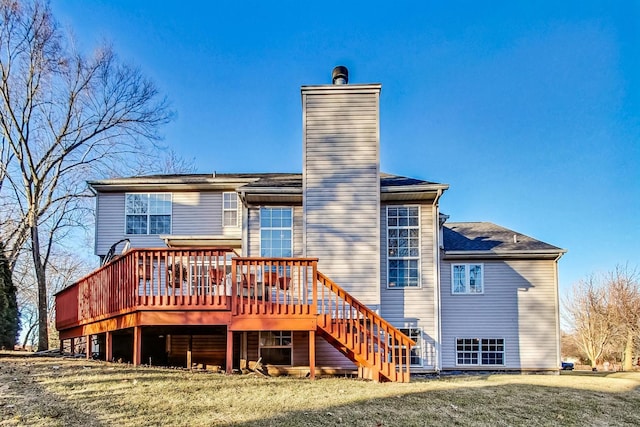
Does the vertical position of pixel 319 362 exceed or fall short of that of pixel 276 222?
it falls short

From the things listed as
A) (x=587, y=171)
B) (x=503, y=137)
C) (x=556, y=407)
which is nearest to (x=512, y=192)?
(x=503, y=137)

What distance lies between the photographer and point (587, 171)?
22500 millimetres

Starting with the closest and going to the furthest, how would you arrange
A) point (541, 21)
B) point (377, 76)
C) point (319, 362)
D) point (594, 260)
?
point (319, 362) → point (377, 76) → point (541, 21) → point (594, 260)

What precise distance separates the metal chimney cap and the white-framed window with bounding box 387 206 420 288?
4.06m

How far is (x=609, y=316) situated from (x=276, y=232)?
21.5 metres

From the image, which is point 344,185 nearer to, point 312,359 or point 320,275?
point 320,275

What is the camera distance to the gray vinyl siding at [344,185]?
438 inches

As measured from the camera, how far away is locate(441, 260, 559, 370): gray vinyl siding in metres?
14.1

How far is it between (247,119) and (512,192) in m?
13.0

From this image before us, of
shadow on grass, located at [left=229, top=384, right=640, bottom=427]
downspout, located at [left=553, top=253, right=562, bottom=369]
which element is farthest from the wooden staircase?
downspout, located at [left=553, top=253, right=562, bottom=369]

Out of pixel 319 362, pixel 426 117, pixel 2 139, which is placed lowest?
pixel 319 362

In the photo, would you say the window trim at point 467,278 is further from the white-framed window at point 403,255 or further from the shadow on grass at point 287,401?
the shadow on grass at point 287,401

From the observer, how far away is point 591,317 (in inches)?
1001

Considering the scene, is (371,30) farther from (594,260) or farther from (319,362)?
(594,260)
